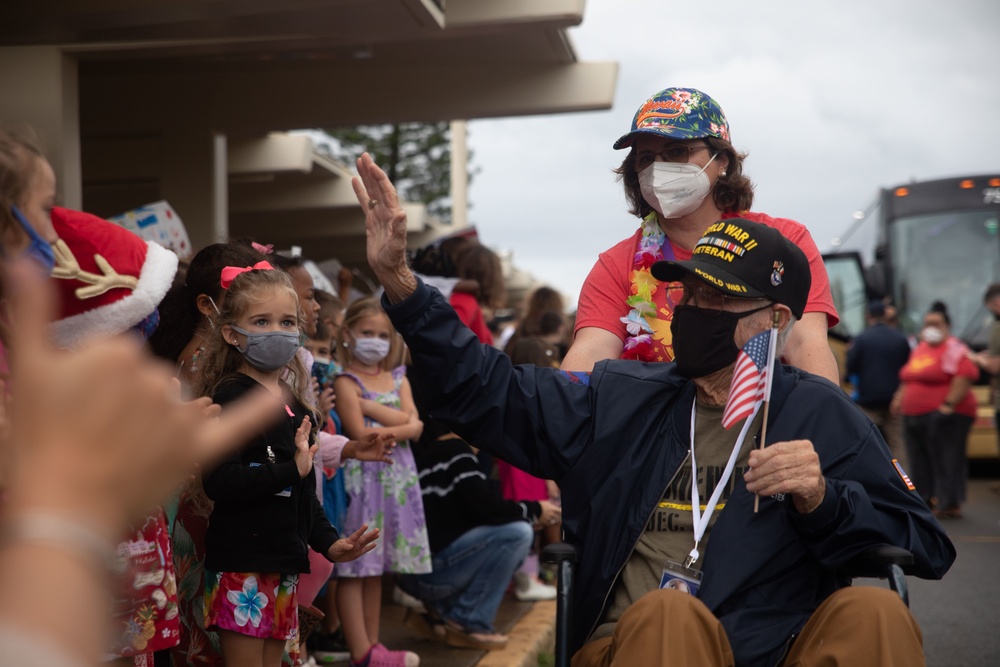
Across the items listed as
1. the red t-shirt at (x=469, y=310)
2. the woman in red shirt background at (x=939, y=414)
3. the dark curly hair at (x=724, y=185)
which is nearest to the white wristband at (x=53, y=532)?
the dark curly hair at (x=724, y=185)

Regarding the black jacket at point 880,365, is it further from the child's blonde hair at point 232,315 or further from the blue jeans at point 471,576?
the child's blonde hair at point 232,315

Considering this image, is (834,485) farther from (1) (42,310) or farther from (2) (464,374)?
(1) (42,310)

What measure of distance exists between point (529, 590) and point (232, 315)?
4.12 meters

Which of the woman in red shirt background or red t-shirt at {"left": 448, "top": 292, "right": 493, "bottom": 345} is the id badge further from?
the woman in red shirt background

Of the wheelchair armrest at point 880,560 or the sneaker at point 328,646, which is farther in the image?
the sneaker at point 328,646

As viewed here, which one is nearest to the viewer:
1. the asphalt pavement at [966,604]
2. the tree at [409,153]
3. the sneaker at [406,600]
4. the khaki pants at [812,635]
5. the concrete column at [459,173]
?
the khaki pants at [812,635]

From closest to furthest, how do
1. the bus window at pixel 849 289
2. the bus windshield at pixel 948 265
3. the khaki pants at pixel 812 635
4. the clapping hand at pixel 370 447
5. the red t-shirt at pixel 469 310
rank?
the khaki pants at pixel 812 635
the clapping hand at pixel 370 447
the red t-shirt at pixel 469 310
the bus windshield at pixel 948 265
the bus window at pixel 849 289

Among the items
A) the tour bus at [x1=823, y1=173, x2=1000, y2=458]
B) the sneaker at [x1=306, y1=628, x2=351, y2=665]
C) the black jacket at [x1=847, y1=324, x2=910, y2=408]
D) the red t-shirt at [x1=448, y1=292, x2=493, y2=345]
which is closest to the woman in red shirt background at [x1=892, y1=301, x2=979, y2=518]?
the black jacket at [x1=847, y1=324, x2=910, y2=408]

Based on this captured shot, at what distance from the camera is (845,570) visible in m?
3.22

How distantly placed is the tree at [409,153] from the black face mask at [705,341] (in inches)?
1118

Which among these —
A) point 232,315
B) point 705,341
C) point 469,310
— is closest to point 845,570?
point 705,341

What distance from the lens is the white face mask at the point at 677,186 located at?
3934 mm

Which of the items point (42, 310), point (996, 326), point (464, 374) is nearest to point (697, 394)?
point (464, 374)

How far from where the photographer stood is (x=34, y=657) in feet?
3.16
